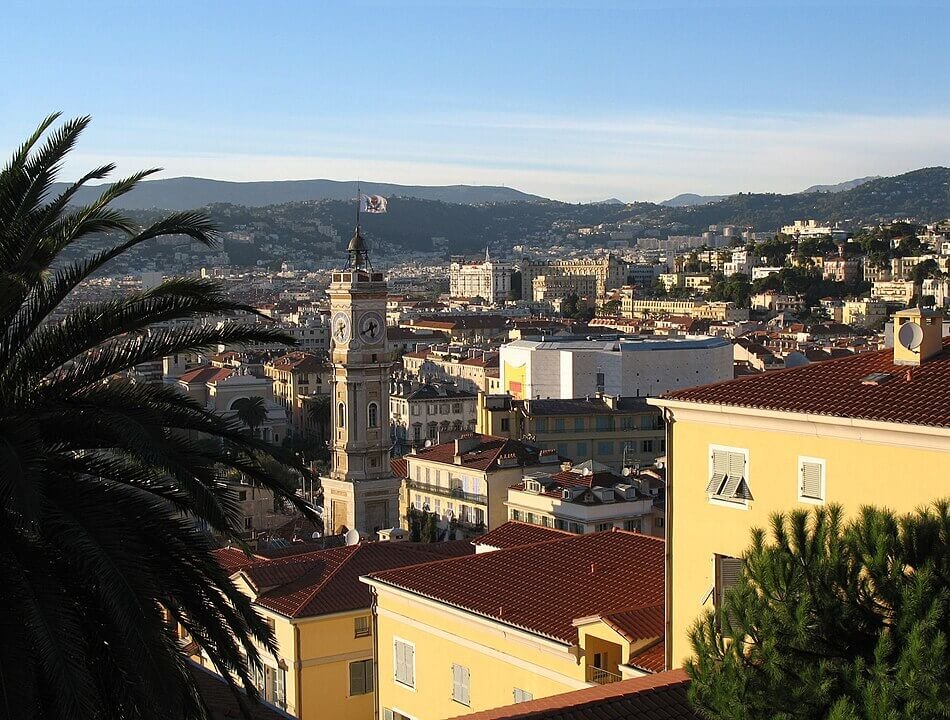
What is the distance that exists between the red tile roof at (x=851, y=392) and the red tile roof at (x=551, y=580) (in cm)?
293

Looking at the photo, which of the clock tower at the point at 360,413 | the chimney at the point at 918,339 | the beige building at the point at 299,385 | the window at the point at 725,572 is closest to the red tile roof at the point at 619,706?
the window at the point at 725,572

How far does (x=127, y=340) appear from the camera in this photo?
777cm

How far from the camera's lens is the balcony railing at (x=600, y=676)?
12.1 meters

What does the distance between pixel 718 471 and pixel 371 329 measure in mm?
31980

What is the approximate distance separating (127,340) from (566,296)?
161313mm

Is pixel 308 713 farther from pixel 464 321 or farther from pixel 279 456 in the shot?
pixel 464 321

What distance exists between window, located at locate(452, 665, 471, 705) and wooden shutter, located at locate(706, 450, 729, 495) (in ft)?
13.5

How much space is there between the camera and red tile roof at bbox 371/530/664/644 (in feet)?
43.4

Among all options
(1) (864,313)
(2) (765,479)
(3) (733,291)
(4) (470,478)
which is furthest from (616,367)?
(3) (733,291)

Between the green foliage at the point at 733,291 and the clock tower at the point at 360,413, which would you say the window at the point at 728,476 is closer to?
Answer: the clock tower at the point at 360,413

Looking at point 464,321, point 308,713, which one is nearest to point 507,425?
point 308,713

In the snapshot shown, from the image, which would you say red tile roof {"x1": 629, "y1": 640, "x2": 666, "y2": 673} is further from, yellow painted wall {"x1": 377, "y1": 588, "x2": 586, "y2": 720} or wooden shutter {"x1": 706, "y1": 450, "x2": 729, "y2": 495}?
wooden shutter {"x1": 706, "y1": 450, "x2": 729, "y2": 495}

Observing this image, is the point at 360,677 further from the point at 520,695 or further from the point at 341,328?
the point at 341,328

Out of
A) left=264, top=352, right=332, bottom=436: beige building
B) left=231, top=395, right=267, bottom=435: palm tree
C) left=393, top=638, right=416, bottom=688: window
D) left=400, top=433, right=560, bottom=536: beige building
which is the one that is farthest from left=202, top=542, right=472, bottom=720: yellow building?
left=264, top=352, right=332, bottom=436: beige building
